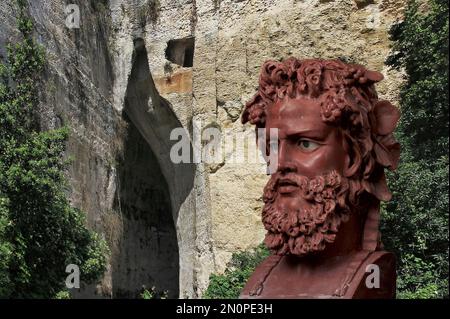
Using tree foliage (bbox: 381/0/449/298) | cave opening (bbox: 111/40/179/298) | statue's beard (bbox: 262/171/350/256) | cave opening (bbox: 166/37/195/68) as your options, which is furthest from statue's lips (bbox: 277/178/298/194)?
cave opening (bbox: 166/37/195/68)

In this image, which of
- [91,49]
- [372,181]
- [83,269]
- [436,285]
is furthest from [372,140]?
[91,49]

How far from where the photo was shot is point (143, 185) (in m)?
16.4

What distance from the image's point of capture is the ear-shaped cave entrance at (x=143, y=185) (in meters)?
15.0

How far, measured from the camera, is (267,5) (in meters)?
13.5

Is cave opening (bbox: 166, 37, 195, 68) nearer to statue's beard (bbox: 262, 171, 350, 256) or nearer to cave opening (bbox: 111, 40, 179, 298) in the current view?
cave opening (bbox: 111, 40, 179, 298)

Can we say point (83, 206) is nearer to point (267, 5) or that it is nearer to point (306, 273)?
point (267, 5)

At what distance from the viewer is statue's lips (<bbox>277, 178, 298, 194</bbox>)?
15.2 ft

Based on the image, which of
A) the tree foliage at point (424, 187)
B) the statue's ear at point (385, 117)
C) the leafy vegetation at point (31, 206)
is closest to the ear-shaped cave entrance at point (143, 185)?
the leafy vegetation at point (31, 206)

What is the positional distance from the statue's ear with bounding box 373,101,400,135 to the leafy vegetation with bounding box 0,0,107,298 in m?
5.10

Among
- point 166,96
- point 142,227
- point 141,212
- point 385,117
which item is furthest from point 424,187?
point 141,212

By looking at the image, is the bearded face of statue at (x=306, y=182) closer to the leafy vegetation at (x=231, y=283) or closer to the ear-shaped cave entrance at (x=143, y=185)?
the leafy vegetation at (x=231, y=283)

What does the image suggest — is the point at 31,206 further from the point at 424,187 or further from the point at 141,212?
the point at 141,212

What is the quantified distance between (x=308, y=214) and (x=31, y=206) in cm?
574
